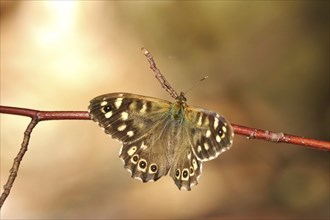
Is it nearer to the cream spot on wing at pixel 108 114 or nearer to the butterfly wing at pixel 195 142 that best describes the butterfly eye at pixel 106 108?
the cream spot on wing at pixel 108 114

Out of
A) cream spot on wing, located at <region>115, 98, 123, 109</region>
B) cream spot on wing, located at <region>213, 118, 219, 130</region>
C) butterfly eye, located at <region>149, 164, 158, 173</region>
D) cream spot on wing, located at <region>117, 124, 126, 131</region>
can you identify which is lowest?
butterfly eye, located at <region>149, 164, 158, 173</region>

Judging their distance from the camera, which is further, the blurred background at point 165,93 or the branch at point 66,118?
the blurred background at point 165,93

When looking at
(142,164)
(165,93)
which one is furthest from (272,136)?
(165,93)

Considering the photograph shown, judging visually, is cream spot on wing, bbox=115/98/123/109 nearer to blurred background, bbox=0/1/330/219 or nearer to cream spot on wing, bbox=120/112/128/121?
cream spot on wing, bbox=120/112/128/121

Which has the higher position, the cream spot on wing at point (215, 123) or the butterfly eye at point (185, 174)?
the cream spot on wing at point (215, 123)

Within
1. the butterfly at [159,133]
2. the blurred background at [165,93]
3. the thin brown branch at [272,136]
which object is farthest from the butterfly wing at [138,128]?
the blurred background at [165,93]

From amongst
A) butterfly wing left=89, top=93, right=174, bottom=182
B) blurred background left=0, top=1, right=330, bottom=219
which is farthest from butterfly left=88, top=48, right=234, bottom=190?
blurred background left=0, top=1, right=330, bottom=219

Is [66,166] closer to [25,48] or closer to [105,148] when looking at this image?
[105,148]
